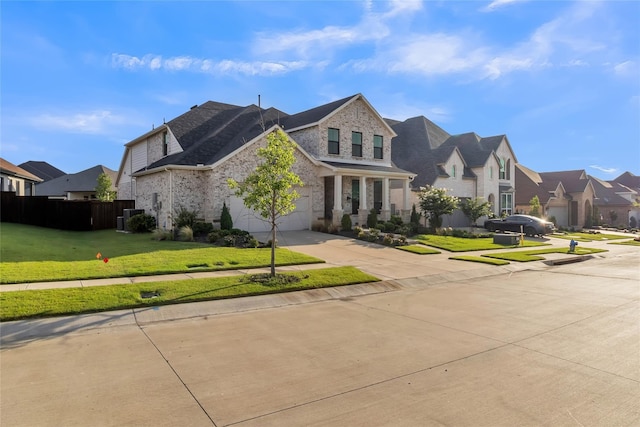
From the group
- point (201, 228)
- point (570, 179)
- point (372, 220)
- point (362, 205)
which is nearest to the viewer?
point (201, 228)

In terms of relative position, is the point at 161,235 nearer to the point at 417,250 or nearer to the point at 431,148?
the point at 417,250

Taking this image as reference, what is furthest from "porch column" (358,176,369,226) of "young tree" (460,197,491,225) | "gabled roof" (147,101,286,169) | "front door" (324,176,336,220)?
"young tree" (460,197,491,225)

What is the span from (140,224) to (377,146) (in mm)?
17023

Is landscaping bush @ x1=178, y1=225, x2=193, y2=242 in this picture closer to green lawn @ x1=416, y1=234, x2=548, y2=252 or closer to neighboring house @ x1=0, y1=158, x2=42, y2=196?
A: green lawn @ x1=416, y1=234, x2=548, y2=252

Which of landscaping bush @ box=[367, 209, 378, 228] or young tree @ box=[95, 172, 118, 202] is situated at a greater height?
young tree @ box=[95, 172, 118, 202]

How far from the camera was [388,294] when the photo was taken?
10.6 metres

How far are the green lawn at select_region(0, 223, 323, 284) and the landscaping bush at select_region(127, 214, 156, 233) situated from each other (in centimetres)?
189

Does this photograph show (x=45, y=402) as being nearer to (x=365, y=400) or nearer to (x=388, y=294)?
(x=365, y=400)

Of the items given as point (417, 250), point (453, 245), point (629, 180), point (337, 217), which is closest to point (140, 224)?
point (337, 217)

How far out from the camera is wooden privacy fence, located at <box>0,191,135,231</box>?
22.0 metres

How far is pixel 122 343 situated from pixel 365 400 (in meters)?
4.11

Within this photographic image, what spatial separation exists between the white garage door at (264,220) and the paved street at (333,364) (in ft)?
39.2

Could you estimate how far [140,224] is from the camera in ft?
69.4

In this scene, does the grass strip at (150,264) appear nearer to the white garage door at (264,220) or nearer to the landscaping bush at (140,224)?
the white garage door at (264,220)
